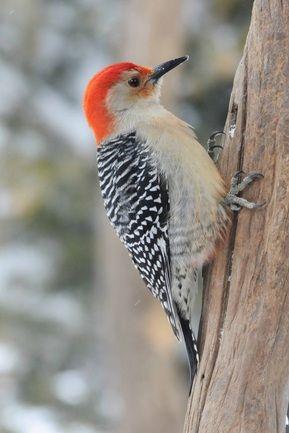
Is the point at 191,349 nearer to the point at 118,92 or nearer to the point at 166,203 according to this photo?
the point at 166,203

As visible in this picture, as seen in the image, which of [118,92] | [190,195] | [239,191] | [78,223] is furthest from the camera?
[78,223]

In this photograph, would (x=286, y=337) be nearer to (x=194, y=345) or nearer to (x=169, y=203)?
(x=194, y=345)

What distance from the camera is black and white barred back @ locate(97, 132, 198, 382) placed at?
4.79 m

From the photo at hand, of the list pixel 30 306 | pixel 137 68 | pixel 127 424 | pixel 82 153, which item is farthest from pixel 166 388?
pixel 137 68

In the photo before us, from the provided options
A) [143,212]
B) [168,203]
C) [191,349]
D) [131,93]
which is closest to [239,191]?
[168,203]

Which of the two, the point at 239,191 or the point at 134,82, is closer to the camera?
A: the point at 239,191

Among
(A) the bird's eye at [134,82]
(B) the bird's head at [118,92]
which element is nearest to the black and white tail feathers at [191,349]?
(B) the bird's head at [118,92]

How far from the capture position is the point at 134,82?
17.5 ft

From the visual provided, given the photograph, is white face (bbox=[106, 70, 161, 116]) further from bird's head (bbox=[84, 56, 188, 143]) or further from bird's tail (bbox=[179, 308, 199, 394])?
bird's tail (bbox=[179, 308, 199, 394])

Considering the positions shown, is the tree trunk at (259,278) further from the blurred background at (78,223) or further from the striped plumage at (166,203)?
the blurred background at (78,223)

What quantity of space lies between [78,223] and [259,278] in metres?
9.01

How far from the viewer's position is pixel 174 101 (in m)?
10.6

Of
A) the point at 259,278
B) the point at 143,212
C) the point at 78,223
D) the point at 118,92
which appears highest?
the point at 78,223

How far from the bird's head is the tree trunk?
2.81ft
